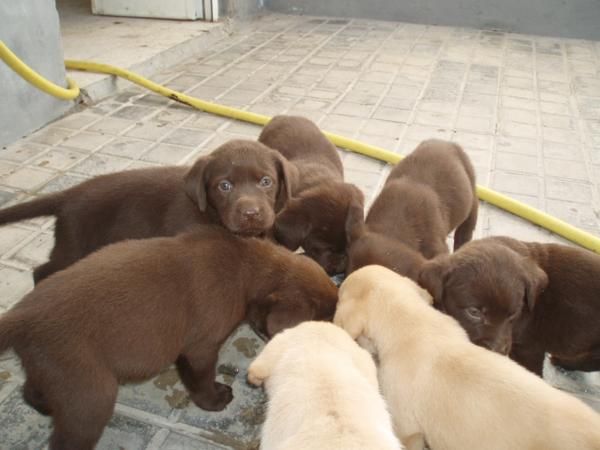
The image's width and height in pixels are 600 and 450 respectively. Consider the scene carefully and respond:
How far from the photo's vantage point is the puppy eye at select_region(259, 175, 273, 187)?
364 cm

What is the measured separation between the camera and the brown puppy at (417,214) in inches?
136

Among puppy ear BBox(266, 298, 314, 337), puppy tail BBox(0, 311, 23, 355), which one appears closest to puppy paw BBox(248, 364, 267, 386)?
puppy ear BBox(266, 298, 314, 337)

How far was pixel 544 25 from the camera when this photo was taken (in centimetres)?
1070

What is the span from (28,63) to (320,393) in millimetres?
5010

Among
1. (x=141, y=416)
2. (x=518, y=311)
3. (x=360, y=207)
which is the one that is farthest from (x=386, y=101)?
(x=141, y=416)

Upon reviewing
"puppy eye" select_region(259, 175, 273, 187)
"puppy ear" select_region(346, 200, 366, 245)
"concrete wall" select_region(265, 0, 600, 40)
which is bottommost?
"concrete wall" select_region(265, 0, 600, 40)

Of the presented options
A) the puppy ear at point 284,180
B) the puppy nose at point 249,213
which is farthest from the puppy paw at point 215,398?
the puppy ear at point 284,180

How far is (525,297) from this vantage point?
2.99m

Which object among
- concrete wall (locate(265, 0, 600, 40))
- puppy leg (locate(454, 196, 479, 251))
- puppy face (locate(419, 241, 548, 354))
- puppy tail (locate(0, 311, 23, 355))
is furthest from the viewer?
concrete wall (locate(265, 0, 600, 40))

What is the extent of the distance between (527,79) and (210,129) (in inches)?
184

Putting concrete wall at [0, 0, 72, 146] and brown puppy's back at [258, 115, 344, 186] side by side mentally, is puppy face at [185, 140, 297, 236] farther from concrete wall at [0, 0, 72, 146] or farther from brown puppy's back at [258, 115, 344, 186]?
concrete wall at [0, 0, 72, 146]

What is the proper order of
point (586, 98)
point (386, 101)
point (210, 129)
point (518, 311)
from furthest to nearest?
point (586, 98), point (386, 101), point (210, 129), point (518, 311)

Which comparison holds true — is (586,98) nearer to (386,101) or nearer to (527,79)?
(527,79)

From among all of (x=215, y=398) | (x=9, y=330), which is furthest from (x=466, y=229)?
(x=9, y=330)
